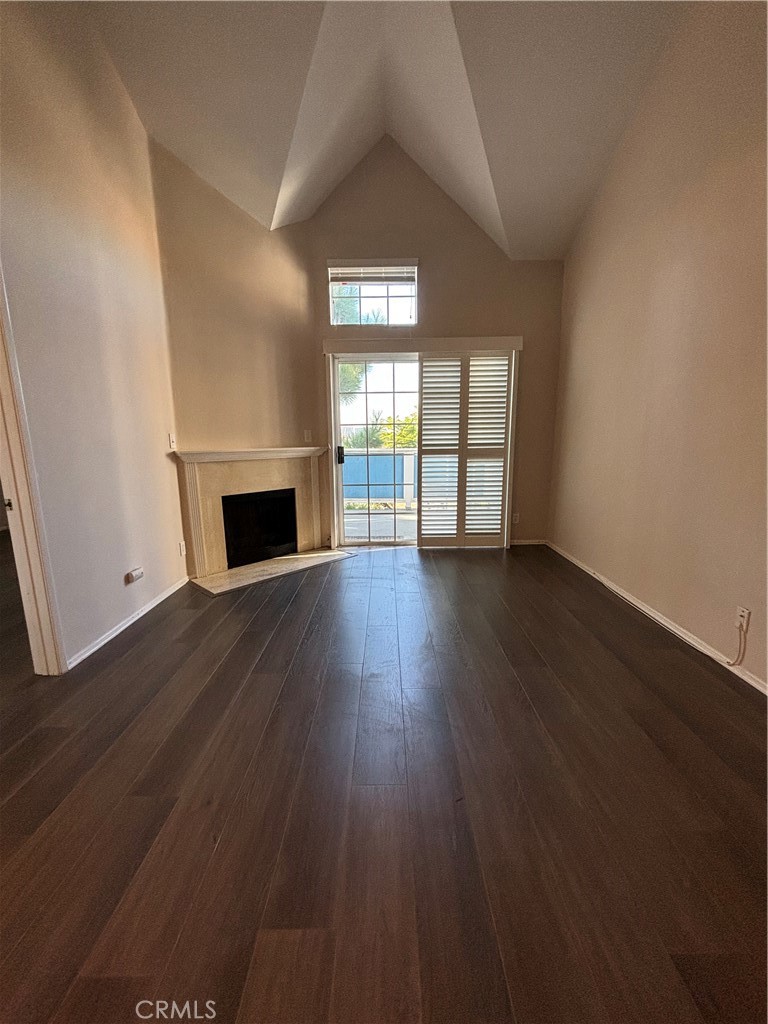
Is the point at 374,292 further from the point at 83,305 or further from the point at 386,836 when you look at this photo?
the point at 386,836

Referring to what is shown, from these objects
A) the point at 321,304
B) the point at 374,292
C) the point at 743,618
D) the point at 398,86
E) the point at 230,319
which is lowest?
the point at 743,618

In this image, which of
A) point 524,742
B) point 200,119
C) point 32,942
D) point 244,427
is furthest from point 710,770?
point 200,119

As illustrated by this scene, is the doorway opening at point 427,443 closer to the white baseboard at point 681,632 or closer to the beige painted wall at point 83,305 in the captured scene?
the white baseboard at point 681,632

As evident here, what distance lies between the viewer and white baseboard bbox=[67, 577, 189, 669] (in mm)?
2117

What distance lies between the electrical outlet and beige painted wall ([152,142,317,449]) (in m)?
3.58

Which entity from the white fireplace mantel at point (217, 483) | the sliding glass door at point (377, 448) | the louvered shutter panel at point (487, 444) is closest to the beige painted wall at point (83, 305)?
the white fireplace mantel at point (217, 483)

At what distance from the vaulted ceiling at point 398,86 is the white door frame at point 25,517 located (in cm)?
195

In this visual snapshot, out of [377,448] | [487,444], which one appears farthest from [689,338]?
[377,448]

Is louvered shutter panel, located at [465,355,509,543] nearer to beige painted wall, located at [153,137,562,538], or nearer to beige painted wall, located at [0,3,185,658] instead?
beige painted wall, located at [153,137,562,538]

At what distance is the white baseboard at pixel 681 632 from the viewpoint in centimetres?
189

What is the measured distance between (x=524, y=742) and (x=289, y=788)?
898 mm

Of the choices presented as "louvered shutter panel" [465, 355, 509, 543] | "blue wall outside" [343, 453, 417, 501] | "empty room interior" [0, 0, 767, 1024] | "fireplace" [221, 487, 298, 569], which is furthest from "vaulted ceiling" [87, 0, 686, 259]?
"fireplace" [221, 487, 298, 569]

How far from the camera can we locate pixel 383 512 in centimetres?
Result: 439

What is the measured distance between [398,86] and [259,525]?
370cm
